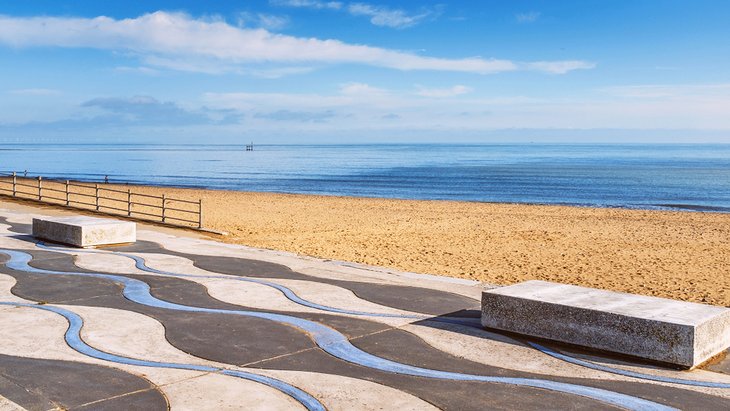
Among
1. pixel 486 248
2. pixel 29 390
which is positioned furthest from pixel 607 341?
pixel 486 248

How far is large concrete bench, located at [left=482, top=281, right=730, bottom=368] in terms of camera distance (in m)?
6.89

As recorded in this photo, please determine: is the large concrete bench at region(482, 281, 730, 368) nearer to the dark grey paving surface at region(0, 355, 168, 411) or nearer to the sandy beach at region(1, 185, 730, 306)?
the dark grey paving surface at region(0, 355, 168, 411)

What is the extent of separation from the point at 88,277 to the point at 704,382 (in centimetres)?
932

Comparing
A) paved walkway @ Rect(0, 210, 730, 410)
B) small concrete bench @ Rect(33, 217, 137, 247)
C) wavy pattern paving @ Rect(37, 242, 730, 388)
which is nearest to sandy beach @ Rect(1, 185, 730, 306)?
small concrete bench @ Rect(33, 217, 137, 247)

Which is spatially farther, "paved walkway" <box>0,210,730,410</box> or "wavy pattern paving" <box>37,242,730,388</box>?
"wavy pattern paving" <box>37,242,730,388</box>

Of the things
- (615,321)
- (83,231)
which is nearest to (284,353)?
(615,321)

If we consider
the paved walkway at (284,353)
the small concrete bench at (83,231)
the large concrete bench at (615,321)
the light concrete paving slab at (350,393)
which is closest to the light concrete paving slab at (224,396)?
the paved walkway at (284,353)

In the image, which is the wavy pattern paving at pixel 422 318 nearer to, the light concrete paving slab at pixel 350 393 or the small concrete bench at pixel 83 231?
the small concrete bench at pixel 83 231

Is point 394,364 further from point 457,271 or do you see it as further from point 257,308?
point 457,271

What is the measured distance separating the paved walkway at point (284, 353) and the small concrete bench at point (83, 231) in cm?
305

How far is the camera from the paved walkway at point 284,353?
19.5 feet

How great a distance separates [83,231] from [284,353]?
906cm

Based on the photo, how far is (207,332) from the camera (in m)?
8.05

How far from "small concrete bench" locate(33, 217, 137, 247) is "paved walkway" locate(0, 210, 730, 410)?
3050 mm
